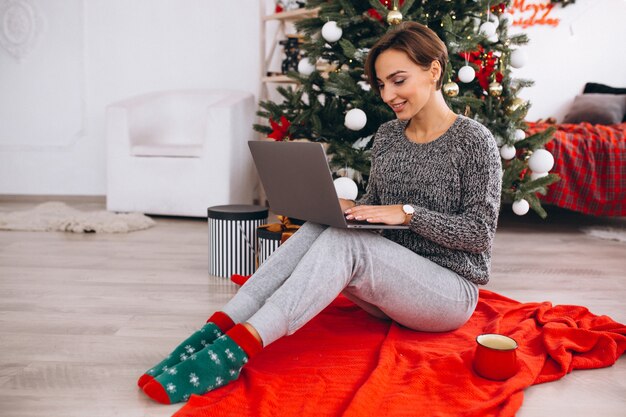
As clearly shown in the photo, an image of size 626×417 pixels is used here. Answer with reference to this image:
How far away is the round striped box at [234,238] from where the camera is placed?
2.16 metres

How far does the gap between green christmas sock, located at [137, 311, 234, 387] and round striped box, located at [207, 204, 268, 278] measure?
899 millimetres

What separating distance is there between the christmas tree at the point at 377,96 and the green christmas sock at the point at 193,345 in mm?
1052

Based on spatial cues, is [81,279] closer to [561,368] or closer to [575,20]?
[561,368]

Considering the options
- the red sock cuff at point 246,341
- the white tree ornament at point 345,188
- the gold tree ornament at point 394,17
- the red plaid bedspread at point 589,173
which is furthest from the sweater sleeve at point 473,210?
the red plaid bedspread at point 589,173

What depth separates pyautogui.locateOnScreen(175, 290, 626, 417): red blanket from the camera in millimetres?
1148

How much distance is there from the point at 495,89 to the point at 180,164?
74.3 inches

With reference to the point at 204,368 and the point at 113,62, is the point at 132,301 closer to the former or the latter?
the point at 204,368

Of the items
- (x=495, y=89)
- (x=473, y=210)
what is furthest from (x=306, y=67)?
(x=473, y=210)

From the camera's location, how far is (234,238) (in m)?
2.17

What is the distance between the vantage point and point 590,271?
2357mm

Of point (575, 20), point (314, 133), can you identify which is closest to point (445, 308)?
point (314, 133)

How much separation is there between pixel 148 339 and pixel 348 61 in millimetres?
1292

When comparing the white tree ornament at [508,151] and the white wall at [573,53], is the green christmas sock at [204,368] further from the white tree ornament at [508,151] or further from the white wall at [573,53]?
the white wall at [573,53]

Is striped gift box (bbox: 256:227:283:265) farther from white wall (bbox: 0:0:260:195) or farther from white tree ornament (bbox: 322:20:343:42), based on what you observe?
white wall (bbox: 0:0:260:195)
